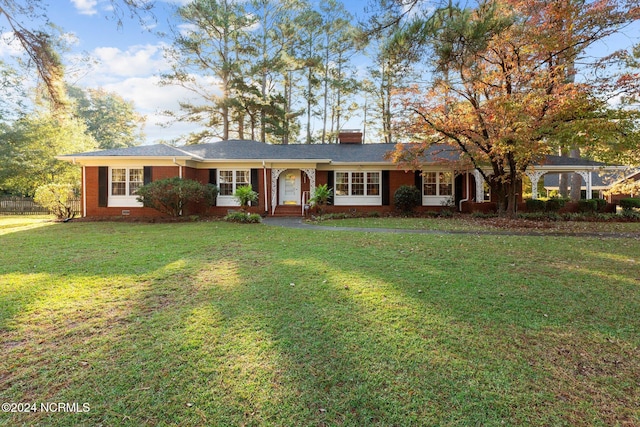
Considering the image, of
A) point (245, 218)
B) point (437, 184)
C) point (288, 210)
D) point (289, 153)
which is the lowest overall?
point (245, 218)

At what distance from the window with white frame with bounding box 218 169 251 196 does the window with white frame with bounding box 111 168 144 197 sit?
3.52 metres

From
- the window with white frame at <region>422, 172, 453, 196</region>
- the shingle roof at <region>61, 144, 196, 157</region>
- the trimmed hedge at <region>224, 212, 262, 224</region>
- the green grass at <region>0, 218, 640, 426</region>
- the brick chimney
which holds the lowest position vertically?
the green grass at <region>0, 218, 640, 426</region>

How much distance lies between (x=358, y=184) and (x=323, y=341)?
1366cm

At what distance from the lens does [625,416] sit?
6.53ft

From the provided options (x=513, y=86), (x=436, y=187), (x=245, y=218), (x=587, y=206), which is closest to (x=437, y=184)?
(x=436, y=187)

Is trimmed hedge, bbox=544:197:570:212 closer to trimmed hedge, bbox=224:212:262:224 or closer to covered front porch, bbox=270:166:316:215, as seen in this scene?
covered front porch, bbox=270:166:316:215

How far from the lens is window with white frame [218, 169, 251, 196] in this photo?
15.4 meters

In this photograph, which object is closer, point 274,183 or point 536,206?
point 536,206

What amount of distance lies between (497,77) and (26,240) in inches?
604

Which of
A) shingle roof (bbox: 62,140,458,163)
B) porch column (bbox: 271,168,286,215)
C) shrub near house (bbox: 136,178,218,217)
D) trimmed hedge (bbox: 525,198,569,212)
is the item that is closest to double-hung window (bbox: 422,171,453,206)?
shingle roof (bbox: 62,140,458,163)

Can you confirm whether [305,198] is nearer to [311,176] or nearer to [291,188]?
[291,188]

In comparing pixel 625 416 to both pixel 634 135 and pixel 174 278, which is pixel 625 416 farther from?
pixel 634 135

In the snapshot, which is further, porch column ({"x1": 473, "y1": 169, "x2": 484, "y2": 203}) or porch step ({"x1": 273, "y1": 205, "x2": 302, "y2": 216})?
porch column ({"x1": 473, "y1": 169, "x2": 484, "y2": 203})

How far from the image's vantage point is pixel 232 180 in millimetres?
15453
